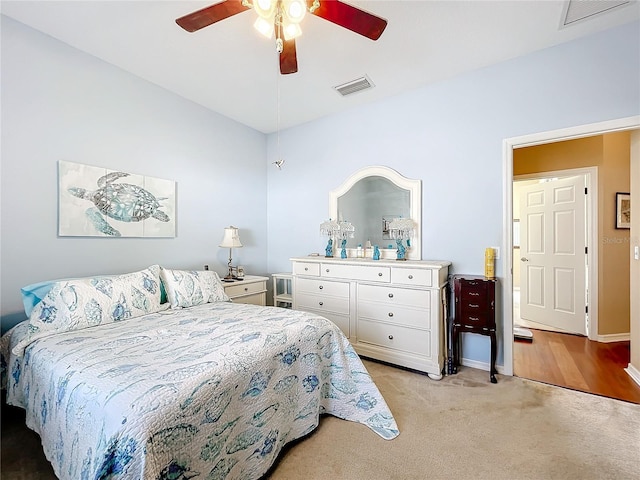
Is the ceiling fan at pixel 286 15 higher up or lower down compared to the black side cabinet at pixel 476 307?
higher up

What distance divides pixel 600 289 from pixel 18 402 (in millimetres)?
5366

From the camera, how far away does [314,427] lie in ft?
6.04

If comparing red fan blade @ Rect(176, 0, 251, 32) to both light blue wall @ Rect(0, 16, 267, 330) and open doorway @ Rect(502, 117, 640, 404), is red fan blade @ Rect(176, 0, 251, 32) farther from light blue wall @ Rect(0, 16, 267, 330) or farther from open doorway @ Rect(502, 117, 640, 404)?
open doorway @ Rect(502, 117, 640, 404)

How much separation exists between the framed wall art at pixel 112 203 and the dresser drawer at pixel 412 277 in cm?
233

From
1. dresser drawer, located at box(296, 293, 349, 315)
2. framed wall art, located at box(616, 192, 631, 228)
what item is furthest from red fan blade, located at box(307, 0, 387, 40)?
framed wall art, located at box(616, 192, 631, 228)

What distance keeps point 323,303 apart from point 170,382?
2125mm

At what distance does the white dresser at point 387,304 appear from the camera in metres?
2.59

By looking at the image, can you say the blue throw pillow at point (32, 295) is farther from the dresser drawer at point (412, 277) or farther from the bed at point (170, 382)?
the dresser drawer at point (412, 277)

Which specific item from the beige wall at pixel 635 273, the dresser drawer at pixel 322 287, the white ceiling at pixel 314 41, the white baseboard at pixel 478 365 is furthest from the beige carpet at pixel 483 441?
the white ceiling at pixel 314 41

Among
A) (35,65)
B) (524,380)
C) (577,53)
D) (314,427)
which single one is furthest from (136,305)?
(577,53)

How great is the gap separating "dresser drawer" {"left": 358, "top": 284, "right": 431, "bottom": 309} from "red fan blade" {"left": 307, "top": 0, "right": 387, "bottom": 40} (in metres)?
2.00

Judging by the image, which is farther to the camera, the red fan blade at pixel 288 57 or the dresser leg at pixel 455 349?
the dresser leg at pixel 455 349

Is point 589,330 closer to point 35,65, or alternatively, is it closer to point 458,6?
point 458,6

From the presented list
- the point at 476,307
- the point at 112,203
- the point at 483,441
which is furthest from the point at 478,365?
the point at 112,203
